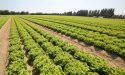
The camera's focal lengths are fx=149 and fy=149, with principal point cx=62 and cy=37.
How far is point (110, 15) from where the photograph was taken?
375 ft

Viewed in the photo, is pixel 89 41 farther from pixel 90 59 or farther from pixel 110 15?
pixel 110 15

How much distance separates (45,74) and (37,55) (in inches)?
140

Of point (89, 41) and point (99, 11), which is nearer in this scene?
point (89, 41)

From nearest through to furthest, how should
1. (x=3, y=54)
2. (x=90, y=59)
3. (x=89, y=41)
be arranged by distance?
(x=90, y=59)
(x=3, y=54)
(x=89, y=41)

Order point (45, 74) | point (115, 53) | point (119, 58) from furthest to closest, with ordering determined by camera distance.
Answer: point (115, 53) → point (119, 58) → point (45, 74)

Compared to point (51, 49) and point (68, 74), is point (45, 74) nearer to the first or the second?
point (68, 74)

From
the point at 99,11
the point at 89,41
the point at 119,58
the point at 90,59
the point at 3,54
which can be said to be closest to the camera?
the point at 90,59

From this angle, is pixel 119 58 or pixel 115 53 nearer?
pixel 119 58

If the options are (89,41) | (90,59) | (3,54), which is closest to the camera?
(90,59)

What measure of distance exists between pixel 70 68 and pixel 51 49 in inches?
166

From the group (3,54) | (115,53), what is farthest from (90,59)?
(3,54)

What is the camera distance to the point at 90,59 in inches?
393

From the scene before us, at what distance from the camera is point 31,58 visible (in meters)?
11.8

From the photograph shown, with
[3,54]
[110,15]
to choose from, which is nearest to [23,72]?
[3,54]
